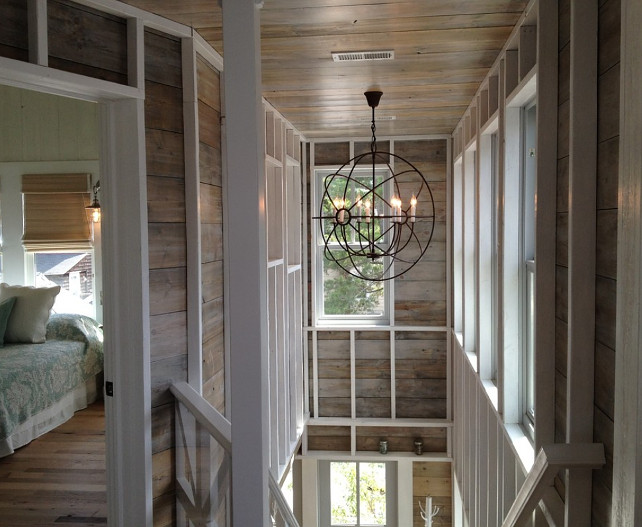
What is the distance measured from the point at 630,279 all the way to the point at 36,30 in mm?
2068

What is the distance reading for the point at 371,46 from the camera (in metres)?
3.12

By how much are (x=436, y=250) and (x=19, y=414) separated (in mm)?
3929

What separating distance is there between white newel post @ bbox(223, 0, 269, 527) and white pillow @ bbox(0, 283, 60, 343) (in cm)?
384

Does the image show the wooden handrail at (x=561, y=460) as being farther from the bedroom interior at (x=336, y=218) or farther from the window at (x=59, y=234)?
the window at (x=59, y=234)

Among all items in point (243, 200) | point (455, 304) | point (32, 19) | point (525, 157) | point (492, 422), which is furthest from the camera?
point (455, 304)

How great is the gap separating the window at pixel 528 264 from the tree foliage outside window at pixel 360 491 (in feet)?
12.2

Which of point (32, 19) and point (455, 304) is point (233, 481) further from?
point (455, 304)

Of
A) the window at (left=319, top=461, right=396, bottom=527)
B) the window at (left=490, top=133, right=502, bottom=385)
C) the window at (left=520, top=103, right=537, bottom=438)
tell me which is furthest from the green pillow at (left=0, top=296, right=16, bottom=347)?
the window at (left=520, top=103, right=537, bottom=438)

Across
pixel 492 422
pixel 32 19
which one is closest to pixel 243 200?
pixel 32 19

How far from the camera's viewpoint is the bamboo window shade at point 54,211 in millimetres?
5762

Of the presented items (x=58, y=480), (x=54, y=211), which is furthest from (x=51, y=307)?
(x=58, y=480)

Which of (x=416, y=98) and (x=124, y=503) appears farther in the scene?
(x=416, y=98)

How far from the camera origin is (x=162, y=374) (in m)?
2.78

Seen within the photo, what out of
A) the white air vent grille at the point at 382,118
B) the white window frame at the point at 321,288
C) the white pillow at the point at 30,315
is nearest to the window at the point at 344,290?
the white window frame at the point at 321,288
